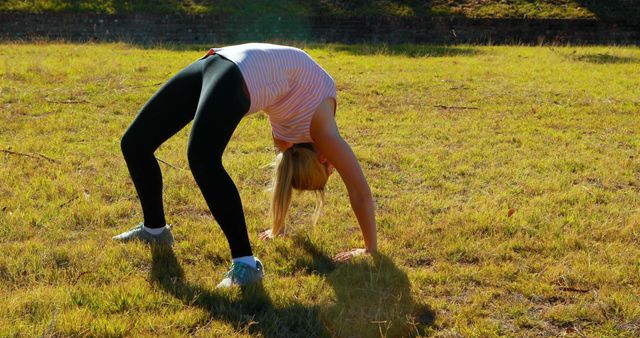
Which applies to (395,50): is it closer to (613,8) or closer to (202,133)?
(613,8)

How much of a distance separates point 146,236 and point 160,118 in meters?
0.77

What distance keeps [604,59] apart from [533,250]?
41.0 ft

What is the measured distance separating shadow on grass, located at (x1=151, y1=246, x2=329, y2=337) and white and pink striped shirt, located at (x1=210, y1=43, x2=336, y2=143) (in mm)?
939

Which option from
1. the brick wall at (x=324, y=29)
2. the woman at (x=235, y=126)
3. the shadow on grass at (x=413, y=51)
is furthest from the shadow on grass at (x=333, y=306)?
the brick wall at (x=324, y=29)

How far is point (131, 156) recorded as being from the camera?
13.5 feet

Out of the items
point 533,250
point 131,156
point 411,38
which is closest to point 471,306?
point 533,250

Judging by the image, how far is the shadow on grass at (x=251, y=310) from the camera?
10.9 feet

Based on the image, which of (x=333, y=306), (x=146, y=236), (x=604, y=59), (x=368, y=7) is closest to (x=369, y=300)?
(x=333, y=306)

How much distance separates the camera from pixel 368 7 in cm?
2278

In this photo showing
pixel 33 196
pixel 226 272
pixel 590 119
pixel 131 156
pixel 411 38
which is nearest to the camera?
pixel 226 272

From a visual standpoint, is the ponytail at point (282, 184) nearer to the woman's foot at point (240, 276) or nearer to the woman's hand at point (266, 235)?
the woman's hand at point (266, 235)

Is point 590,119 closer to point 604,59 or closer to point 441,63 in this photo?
point 441,63

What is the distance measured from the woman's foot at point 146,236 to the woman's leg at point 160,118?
1.14 ft

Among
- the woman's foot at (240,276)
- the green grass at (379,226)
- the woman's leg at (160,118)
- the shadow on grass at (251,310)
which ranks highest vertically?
the woman's leg at (160,118)
